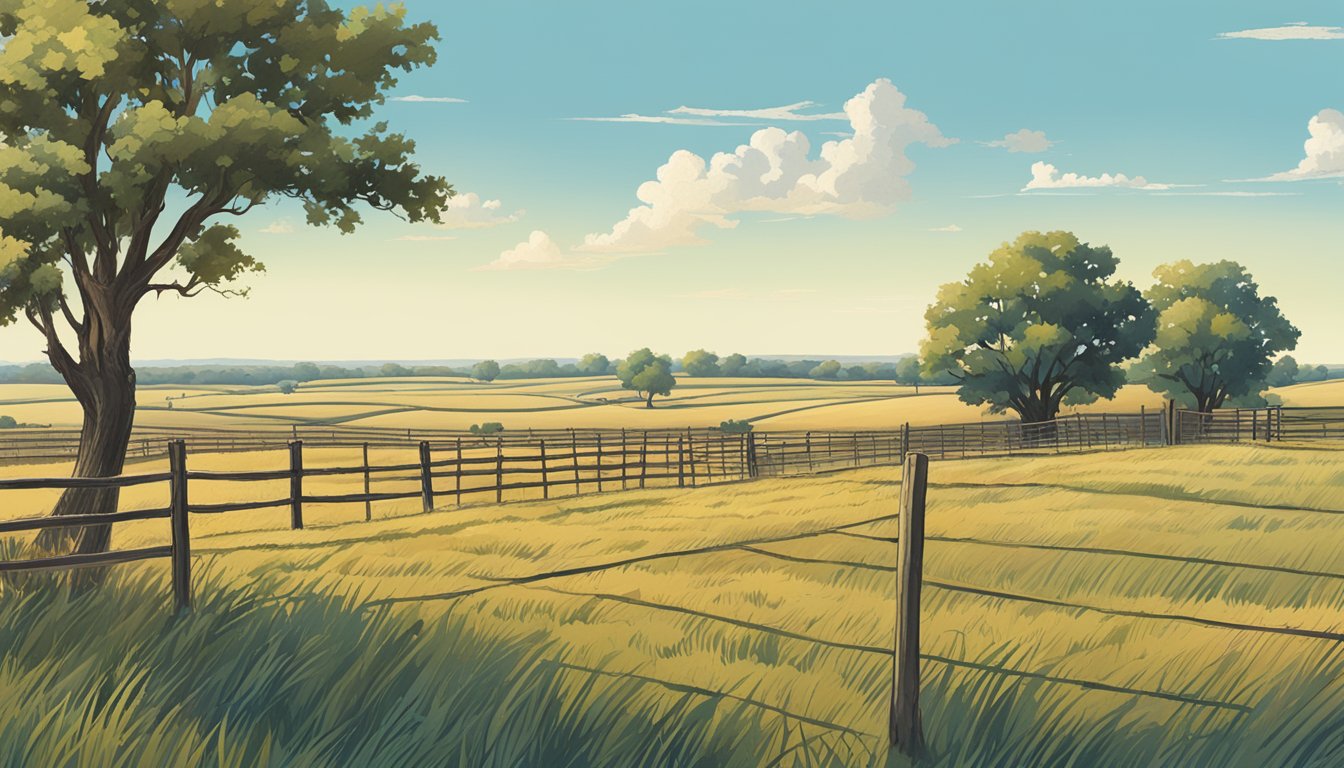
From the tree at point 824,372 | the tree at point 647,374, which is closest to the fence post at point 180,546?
the tree at point 647,374

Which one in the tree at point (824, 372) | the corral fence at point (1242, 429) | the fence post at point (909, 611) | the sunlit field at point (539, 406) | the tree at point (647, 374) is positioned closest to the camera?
the fence post at point (909, 611)

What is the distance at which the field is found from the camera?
6.61m

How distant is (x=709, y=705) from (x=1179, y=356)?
6180cm

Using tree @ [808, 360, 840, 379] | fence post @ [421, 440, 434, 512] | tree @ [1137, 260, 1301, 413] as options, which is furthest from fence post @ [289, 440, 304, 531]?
tree @ [808, 360, 840, 379]

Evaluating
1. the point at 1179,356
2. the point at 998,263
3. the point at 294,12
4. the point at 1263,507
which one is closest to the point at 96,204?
the point at 294,12

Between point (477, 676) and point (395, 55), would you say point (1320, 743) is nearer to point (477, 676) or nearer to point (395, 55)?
point (477, 676)

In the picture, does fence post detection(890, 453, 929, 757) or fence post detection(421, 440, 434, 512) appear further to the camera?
fence post detection(421, 440, 434, 512)

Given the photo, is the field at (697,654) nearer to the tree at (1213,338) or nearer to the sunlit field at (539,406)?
the tree at (1213,338)

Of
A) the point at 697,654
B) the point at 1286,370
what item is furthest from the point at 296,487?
the point at 1286,370

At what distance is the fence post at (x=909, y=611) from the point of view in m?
6.20

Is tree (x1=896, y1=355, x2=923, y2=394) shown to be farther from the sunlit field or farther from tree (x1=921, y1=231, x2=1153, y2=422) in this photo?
tree (x1=921, y1=231, x2=1153, y2=422)

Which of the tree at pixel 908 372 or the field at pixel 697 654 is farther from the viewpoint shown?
the tree at pixel 908 372

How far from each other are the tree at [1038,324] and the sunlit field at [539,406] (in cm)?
1379

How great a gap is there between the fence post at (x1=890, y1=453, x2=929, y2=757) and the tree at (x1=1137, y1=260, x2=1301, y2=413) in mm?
59367
